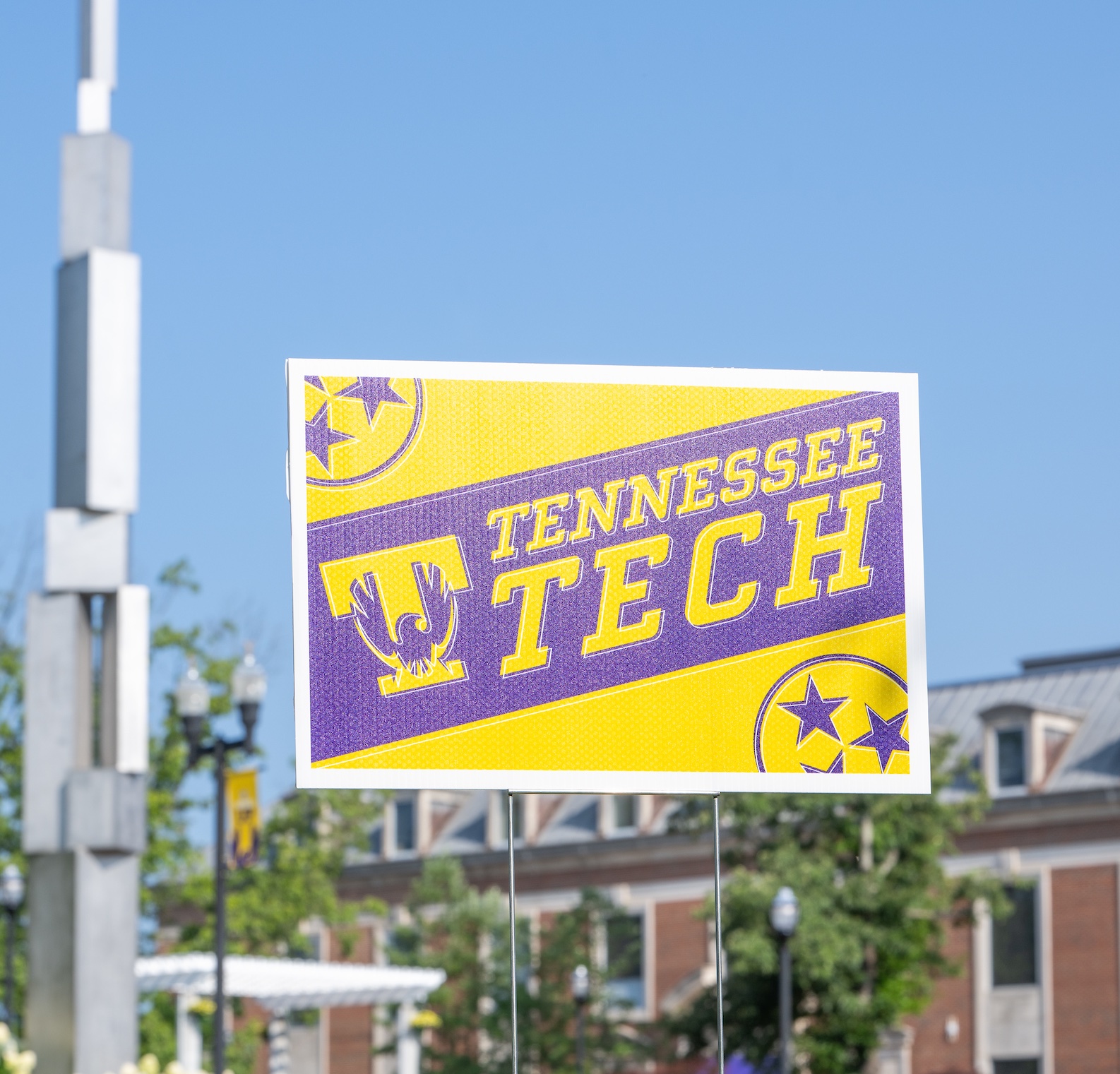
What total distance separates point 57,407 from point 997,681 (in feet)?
158

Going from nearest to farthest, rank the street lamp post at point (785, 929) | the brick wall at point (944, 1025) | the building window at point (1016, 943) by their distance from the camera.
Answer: the street lamp post at point (785, 929) < the building window at point (1016, 943) < the brick wall at point (944, 1025)

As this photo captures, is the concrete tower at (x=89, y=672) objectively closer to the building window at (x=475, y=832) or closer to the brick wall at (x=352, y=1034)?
the building window at (x=475, y=832)

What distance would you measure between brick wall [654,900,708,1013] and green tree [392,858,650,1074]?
7.31 m

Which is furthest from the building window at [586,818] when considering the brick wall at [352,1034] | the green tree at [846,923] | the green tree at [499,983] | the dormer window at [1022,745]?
the green tree at [846,923]

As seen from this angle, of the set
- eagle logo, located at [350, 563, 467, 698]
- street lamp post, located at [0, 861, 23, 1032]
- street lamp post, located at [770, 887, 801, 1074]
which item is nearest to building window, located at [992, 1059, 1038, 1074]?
street lamp post, located at [770, 887, 801, 1074]

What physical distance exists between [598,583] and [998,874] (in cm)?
3529

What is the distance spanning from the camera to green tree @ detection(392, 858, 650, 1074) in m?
39.9

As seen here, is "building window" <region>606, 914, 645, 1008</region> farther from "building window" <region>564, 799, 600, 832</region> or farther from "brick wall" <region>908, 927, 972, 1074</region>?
"brick wall" <region>908, 927, 972, 1074</region>

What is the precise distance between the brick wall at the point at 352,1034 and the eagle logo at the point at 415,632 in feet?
172

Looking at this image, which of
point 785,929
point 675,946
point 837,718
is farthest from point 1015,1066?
point 837,718

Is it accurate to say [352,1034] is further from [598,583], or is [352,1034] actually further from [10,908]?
[598,583]

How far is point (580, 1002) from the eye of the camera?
38500mm

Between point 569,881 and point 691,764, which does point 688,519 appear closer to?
point 691,764

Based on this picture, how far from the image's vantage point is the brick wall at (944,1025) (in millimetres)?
45625
